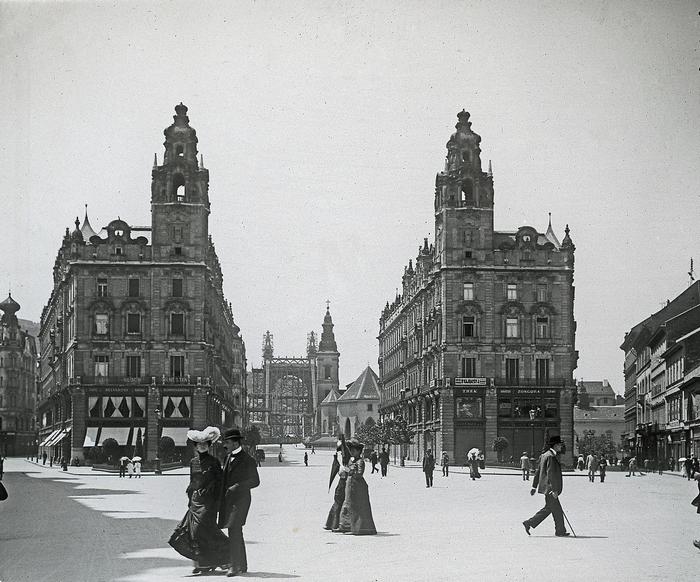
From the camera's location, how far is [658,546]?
20703 mm

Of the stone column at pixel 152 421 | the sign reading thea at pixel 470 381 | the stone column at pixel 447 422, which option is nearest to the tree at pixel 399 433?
the stone column at pixel 447 422

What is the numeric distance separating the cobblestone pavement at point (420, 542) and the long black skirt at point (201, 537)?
0.57 metres

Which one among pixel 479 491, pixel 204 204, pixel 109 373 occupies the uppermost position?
pixel 204 204

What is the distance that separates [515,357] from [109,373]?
102 feet

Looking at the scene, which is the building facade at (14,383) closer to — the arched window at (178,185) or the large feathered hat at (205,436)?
the arched window at (178,185)

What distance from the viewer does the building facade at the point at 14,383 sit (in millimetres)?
144625

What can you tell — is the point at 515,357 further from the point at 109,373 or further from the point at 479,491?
the point at 479,491

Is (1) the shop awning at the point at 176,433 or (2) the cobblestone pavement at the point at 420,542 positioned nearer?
(2) the cobblestone pavement at the point at 420,542

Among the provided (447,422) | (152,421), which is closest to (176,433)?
(152,421)

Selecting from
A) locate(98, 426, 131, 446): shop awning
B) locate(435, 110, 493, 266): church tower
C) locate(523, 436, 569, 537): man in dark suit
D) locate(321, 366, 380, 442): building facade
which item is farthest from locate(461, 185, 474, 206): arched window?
locate(321, 366, 380, 442): building facade

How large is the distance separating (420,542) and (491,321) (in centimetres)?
6261

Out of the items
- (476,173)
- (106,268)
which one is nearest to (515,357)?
(476,173)

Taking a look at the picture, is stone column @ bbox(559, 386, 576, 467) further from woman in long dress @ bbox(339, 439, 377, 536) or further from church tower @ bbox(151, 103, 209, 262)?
woman in long dress @ bbox(339, 439, 377, 536)

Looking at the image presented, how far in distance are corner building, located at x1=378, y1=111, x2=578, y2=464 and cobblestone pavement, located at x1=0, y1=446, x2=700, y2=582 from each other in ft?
146
